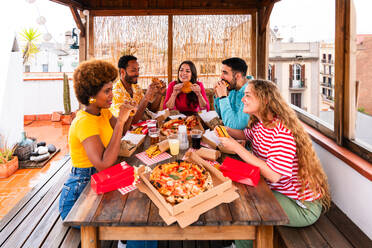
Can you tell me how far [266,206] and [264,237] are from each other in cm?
14

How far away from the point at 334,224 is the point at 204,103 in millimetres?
1973

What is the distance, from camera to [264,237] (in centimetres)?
122

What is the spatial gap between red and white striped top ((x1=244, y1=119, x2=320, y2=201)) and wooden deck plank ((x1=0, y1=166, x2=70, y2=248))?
68.7 inches

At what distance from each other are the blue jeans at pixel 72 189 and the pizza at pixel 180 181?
0.58 metres

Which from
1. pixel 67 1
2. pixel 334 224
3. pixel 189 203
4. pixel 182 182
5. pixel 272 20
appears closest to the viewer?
pixel 189 203

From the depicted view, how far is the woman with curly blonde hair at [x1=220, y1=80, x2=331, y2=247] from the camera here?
1532mm

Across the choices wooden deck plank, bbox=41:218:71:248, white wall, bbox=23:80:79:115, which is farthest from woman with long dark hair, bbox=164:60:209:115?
white wall, bbox=23:80:79:115

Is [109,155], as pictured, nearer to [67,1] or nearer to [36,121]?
[67,1]

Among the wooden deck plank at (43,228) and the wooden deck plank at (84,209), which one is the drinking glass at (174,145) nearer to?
the wooden deck plank at (84,209)

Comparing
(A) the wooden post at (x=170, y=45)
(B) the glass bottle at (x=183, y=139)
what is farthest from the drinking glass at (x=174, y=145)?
(A) the wooden post at (x=170, y=45)

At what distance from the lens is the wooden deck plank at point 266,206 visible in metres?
1.15

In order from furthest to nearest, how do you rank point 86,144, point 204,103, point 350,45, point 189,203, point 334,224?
point 204,103 < point 350,45 < point 334,224 < point 86,144 < point 189,203

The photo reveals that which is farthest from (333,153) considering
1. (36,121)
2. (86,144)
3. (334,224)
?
(36,121)

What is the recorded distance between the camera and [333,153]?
6.94ft
